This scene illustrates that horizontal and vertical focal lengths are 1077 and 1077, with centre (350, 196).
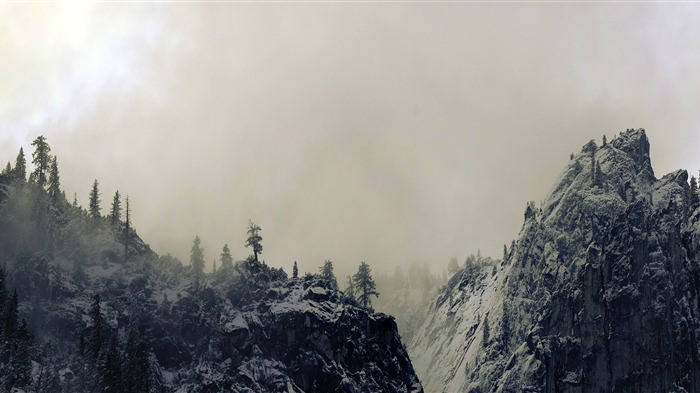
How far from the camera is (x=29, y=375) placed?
7756 inches

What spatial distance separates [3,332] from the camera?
198 metres

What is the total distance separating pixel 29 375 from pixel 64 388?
6.96 meters

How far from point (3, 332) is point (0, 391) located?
41.6ft

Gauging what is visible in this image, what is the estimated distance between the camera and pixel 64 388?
200 metres

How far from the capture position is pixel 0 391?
190 m

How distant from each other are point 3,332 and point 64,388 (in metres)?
15.2

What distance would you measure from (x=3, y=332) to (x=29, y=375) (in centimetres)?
941

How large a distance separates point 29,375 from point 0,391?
7.63 m

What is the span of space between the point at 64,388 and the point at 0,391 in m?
13.1

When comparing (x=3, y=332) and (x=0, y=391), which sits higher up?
(x=3, y=332)
